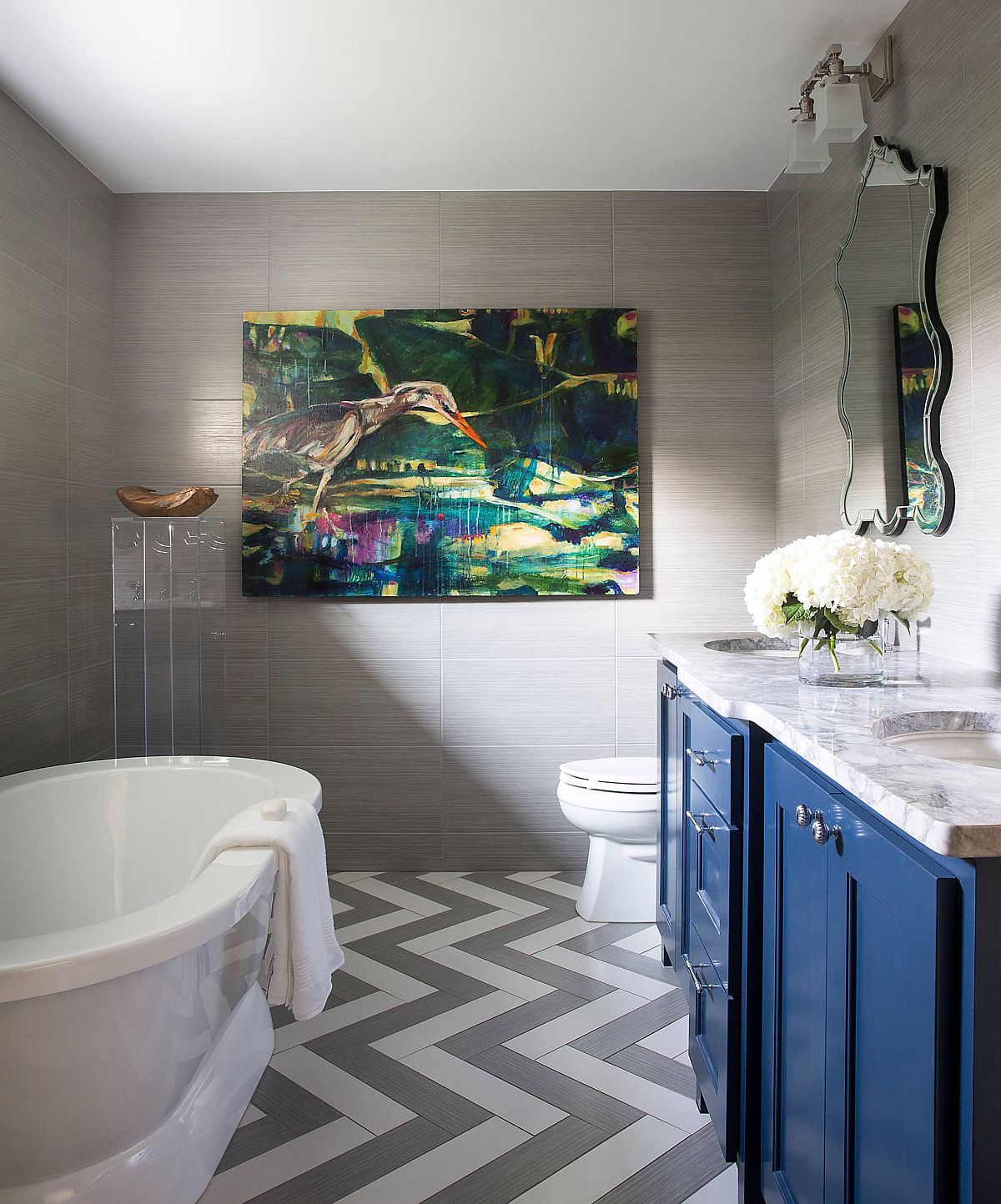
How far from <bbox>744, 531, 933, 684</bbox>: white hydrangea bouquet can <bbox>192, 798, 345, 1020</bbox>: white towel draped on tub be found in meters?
1.03

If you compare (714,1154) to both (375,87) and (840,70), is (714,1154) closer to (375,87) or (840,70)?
(840,70)

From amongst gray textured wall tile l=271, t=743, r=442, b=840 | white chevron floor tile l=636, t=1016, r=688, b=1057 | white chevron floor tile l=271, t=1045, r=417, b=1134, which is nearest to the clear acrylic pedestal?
gray textured wall tile l=271, t=743, r=442, b=840

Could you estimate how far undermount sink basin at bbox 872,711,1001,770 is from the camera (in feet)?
4.49

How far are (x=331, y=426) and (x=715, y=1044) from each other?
2.40m

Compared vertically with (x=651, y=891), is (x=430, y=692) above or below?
above

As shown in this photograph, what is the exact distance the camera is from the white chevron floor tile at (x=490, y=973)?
2496mm

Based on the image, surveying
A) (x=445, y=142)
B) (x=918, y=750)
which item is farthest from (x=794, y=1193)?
(x=445, y=142)

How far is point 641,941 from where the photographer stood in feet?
9.15

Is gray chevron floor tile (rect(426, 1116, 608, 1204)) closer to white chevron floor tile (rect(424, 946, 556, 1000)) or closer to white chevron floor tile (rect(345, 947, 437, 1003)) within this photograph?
white chevron floor tile (rect(424, 946, 556, 1000))

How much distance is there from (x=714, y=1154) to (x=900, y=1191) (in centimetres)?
99

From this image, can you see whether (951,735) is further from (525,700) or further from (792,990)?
(525,700)

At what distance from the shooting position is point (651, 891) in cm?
291

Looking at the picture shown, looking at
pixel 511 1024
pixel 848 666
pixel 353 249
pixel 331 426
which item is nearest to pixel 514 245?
pixel 353 249

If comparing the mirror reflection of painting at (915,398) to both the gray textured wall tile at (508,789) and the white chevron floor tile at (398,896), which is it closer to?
the gray textured wall tile at (508,789)
